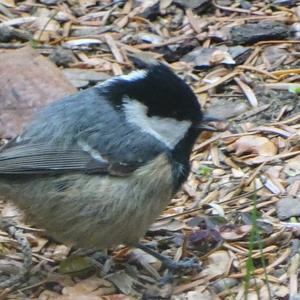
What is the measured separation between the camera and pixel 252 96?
5.29 metres

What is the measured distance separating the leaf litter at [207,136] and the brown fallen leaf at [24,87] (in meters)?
0.01

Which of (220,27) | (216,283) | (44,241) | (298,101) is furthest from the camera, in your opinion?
(220,27)

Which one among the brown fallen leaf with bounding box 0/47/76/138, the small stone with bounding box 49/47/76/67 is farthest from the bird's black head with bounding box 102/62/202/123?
the small stone with bounding box 49/47/76/67

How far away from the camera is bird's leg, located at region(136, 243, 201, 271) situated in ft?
14.1

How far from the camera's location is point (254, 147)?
4.92m

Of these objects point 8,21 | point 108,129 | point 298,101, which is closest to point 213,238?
point 108,129

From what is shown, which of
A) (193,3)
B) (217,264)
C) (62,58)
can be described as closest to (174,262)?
(217,264)

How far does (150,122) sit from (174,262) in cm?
59

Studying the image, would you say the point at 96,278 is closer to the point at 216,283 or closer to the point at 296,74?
the point at 216,283

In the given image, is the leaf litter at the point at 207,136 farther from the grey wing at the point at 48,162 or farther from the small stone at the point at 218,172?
the grey wing at the point at 48,162

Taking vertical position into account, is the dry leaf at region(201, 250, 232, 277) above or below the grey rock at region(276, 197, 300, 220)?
below

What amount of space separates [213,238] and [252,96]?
1.10 m

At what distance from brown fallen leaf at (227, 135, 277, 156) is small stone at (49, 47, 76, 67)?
3.89 ft

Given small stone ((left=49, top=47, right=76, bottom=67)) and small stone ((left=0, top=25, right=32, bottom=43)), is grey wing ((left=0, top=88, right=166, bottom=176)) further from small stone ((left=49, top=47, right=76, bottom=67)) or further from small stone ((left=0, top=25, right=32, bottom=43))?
small stone ((left=0, top=25, right=32, bottom=43))
